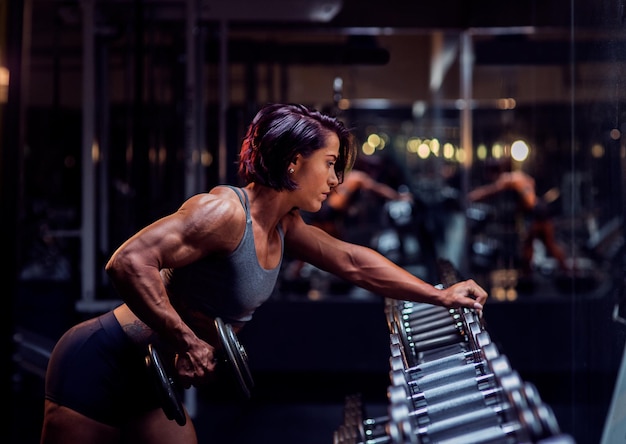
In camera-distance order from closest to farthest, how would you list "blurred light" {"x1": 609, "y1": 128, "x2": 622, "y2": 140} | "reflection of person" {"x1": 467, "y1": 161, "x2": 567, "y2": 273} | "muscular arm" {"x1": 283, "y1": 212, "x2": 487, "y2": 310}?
"muscular arm" {"x1": 283, "y1": 212, "x2": 487, "y2": 310}
"blurred light" {"x1": 609, "y1": 128, "x2": 622, "y2": 140}
"reflection of person" {"x1": 467, "y1": 161, "x2": 567, "y2": 273}

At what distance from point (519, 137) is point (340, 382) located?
540 centimetres

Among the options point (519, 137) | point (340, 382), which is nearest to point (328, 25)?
point (340, 382)

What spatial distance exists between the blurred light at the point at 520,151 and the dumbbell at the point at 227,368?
865cm

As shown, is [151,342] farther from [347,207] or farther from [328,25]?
[347,207]

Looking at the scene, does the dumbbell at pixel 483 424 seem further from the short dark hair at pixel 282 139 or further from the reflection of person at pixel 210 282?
the short dark hair at pixel 282 139

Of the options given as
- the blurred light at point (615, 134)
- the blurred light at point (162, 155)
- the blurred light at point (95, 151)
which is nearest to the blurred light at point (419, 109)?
the blurred light at point (162, 155)

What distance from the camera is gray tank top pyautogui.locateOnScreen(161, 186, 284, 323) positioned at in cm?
202

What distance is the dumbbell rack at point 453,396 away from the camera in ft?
3.91

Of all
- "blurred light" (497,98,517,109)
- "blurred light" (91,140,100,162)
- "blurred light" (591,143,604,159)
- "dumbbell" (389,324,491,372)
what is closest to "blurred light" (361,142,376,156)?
"blurred light" (497,98,517,109)

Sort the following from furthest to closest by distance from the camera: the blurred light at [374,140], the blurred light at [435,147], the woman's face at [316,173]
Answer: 1. the blurred light at [435,147]
2. the blurred light at [374,140]
3. the woman's face at [316,173]

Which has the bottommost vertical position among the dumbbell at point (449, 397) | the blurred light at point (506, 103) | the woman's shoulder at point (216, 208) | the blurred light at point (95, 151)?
the dumbbell at point (449, 397)

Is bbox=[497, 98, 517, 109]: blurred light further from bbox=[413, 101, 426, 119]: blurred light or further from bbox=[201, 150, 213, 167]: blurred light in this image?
bbox=[201, 150, 213, 167]: blurred light

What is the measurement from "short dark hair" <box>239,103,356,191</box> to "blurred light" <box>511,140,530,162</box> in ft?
27.1

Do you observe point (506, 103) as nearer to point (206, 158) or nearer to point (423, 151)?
point (423, 151)
